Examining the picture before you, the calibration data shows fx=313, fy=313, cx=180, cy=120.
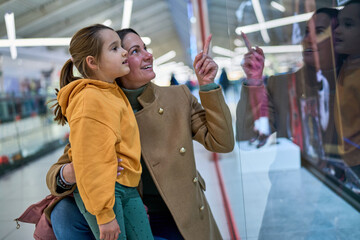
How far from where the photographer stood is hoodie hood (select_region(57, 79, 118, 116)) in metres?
1.10

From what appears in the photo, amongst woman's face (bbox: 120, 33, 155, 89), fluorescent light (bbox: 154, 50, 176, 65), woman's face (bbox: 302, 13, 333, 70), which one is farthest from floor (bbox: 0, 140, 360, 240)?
fluorescent light (bbox: 154, 50, 176, 65)

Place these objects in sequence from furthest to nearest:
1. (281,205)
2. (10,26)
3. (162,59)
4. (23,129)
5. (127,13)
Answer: (23,129) < (162,59) < (127,13) < (10,26) < (281,205)

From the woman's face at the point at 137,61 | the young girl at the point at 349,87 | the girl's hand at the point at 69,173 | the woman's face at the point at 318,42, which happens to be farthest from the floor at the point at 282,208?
the woman's face at the point at 137,61

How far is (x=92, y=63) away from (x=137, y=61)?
0.65 ft

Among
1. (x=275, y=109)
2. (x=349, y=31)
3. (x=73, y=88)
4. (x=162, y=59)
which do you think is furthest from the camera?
(x=162, y=59)

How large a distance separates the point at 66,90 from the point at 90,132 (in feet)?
0.67

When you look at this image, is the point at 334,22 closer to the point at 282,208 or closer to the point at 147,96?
the point at 147,96

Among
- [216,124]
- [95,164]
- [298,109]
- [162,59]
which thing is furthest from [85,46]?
[162,59]

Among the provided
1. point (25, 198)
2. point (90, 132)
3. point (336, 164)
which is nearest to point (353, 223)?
point (336, 164)

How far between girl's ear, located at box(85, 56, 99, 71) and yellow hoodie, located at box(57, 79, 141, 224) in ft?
0.22

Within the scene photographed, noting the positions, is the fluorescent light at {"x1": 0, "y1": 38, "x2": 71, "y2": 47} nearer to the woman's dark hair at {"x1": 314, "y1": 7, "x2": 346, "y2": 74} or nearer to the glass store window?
the glass store window

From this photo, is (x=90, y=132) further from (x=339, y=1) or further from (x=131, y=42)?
(x=339, y=1)

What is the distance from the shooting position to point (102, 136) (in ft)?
3.35

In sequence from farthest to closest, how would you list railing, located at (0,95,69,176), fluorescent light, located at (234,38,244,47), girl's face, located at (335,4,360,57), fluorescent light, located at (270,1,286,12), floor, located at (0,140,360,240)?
railing, located at (0,95,69,176), fluorescent light, located at (234,38,244,47), floor, located at (0,140,360,240), fluorescent light, located at (270,1,286,12), girl's face, located at (335,4,360,57)
